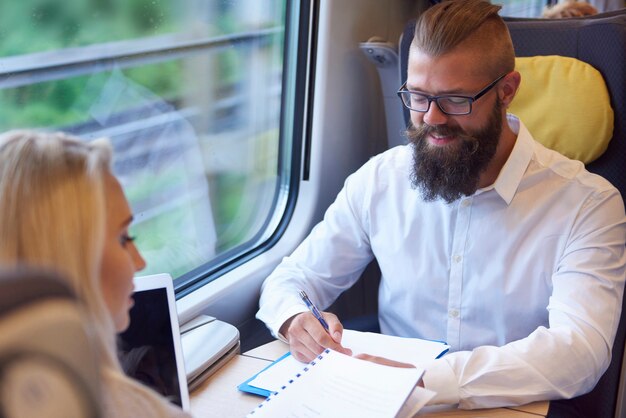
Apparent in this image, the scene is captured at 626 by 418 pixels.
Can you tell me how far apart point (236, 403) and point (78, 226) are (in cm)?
77

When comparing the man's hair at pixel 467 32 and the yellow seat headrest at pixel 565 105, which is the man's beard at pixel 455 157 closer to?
the man's hair at pixel 467 32

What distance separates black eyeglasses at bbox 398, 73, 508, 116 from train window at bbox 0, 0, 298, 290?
0.60 m

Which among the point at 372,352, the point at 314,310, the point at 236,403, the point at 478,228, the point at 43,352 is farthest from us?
the point at 478,228

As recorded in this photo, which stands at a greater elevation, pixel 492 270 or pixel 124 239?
pixel 124 239

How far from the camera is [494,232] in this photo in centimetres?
162

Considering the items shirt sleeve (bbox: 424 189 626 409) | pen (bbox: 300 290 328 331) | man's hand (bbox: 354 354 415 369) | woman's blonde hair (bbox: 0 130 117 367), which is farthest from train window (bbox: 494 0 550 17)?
woman's blonde hair (bbox: 0 130 117 367)

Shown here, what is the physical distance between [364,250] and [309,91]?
623 millimetres

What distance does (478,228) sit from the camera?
1.63m

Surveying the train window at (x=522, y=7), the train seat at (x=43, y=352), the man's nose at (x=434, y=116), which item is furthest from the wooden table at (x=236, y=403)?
the train window at (x=522, y=7)

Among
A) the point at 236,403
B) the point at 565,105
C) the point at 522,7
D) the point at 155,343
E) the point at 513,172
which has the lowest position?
the point at 236,403

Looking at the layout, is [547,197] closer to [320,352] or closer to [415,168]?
[415,168]

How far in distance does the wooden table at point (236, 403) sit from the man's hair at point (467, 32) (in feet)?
2.42

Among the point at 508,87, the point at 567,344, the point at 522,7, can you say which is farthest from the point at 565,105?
the point at 522,7

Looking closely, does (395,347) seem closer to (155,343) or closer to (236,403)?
(236,403)
